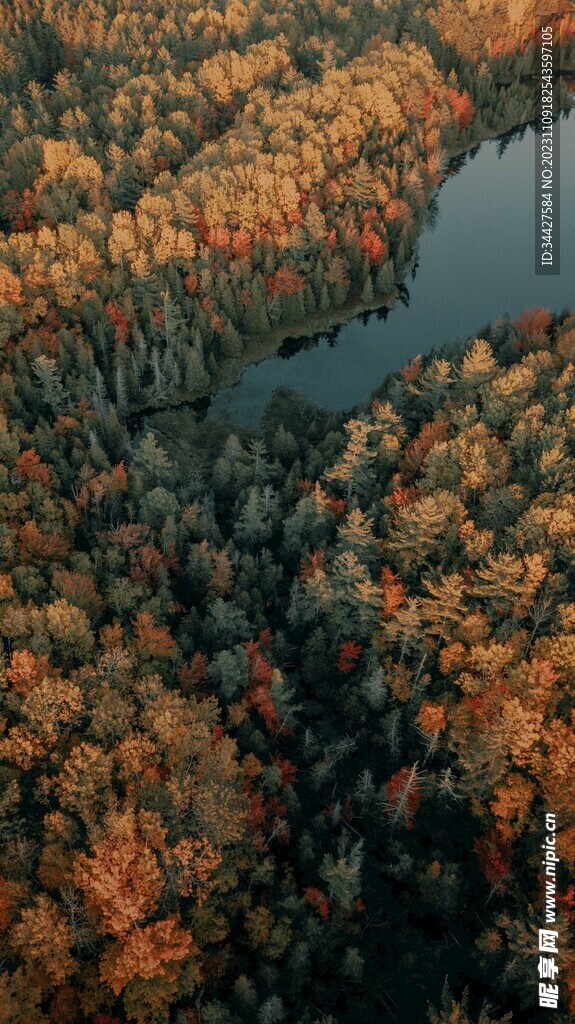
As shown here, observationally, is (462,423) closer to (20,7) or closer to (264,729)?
(264,729)

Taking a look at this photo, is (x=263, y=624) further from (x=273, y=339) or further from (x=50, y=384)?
(x=273, y=339)

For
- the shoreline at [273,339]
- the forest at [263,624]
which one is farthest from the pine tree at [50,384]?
the shoreline at [273,339]

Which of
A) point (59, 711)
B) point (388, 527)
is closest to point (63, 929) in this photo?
point (59, 711)

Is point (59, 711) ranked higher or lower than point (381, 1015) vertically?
higher

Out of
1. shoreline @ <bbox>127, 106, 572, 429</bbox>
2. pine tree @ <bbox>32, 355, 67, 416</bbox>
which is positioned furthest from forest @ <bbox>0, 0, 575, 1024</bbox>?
shoreline @ <bbox>127, 106, 572, 429</bbox>

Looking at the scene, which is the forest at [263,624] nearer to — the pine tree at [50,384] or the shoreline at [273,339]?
the pine tree at [50,384]

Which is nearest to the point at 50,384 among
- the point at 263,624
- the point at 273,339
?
the point at 273,339

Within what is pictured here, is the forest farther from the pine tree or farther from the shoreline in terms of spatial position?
the shoreline

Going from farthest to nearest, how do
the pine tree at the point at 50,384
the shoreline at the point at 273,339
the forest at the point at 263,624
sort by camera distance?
the shoreline at the point at 273,339 → the pine tree at the point at 50,384 → the forest at the point at 263,624
